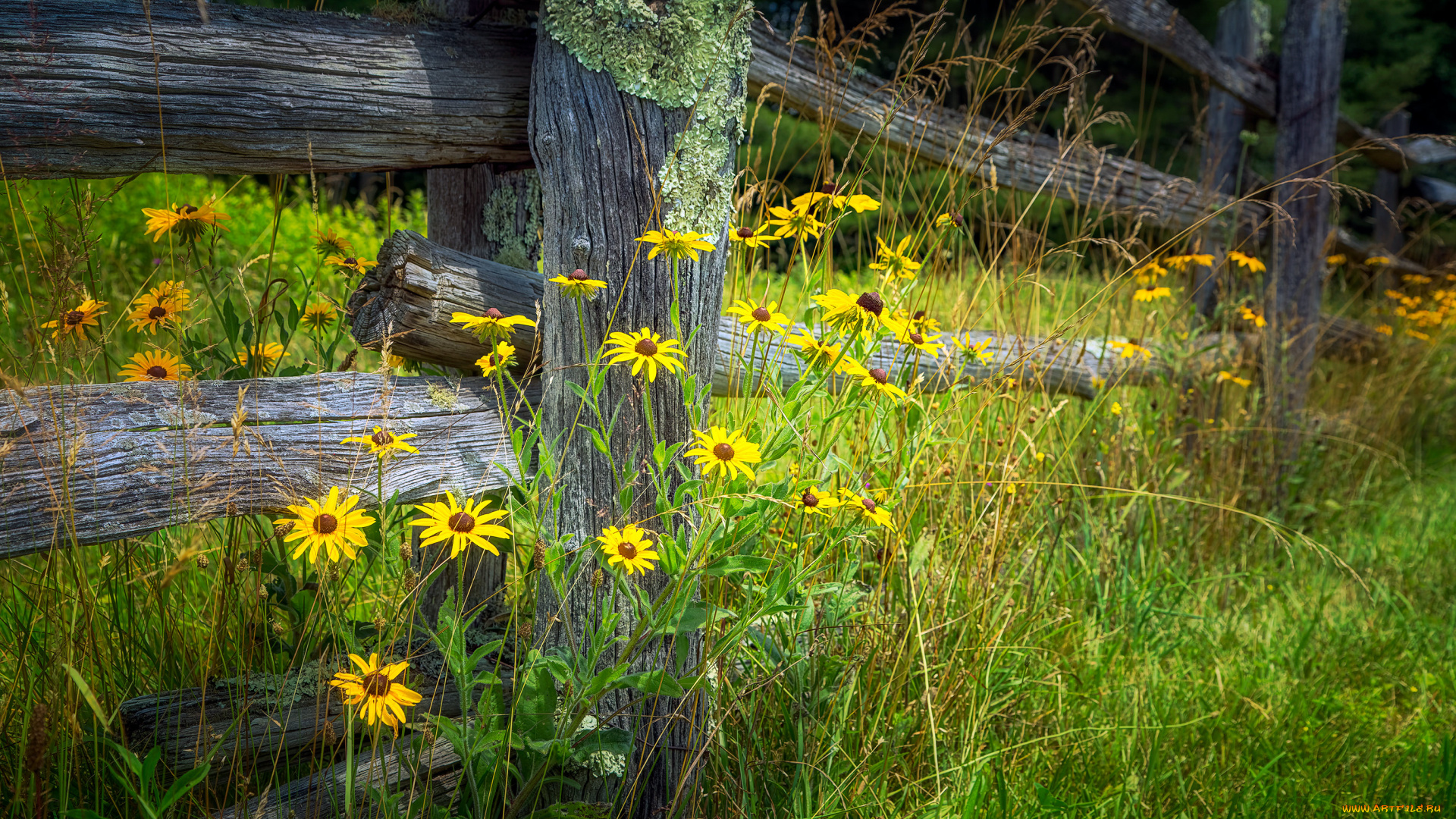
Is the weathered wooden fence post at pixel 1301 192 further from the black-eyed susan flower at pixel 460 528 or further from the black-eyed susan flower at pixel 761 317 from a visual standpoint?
the black-eyed susan flower at pixel 460 528

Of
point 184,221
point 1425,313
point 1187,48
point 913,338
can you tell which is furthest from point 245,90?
point 1425,313

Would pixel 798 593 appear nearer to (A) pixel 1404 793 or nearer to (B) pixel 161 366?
(B) pixel 161 366

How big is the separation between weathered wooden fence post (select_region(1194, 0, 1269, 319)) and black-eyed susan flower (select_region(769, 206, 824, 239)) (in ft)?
9.09

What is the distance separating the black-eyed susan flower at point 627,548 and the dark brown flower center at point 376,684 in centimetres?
32

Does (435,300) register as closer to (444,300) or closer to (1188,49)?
(444,300)

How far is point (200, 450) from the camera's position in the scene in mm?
1281

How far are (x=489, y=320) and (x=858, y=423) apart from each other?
0.99m

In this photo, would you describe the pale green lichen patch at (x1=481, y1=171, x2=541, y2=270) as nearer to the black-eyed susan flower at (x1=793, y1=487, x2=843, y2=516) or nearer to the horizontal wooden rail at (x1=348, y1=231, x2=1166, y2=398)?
the horizontal wooden rail at (x1=348, y1=231, x2=1166, y2=398)

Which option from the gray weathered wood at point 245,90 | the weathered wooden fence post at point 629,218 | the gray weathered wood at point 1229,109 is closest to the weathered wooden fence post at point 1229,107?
the gray weathered wood at point 1229,109

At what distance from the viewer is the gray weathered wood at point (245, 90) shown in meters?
1.24

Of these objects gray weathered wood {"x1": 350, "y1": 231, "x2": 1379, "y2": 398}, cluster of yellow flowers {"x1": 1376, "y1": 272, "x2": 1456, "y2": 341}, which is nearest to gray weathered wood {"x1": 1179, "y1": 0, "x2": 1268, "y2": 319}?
cluster of yellow flowers {"x1": 1376, "y1": 272, "x2": 1456, "y2": 341}

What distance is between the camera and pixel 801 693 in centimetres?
164

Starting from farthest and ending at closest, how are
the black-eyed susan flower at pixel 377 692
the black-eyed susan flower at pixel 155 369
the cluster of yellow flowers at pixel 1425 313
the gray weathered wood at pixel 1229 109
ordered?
the cluster of yellow flowers at pixel 1425 313, the gray weathered wood at pixel 1229 109, the black-eyed susan flower at pixel 155 369, the black-eyed susan flower at pixel 377 692

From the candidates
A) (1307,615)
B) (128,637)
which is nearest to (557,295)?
(128,637)
